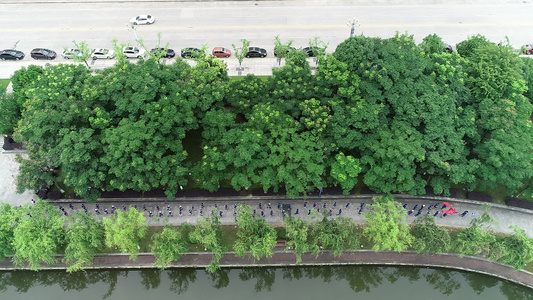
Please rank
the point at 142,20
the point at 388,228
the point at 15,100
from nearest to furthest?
the point at 388,228 → the point at 15,100 → the point at 142,20

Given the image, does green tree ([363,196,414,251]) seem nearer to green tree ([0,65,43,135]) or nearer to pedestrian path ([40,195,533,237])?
pedestrian path ([40,195,533,237])

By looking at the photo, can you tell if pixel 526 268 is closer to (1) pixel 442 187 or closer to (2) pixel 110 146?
(1) pixel 442 187

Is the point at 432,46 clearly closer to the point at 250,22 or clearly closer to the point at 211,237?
the point at 250,22

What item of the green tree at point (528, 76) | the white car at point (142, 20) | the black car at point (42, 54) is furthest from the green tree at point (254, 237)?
the black car at point (42, 54)

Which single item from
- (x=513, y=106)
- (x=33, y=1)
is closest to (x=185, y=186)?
(x=513, y=106)

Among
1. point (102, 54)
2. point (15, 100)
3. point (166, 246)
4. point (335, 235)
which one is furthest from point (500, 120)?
point (15, 100)

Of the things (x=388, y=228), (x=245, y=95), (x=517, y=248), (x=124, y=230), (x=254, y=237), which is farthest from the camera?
(x=245, y=95)

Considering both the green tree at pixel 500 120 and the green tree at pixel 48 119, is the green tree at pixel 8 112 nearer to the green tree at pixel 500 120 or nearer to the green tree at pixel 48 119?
the green tree at pixel 48 119

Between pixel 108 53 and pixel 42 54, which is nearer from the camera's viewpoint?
pixel 42 54
